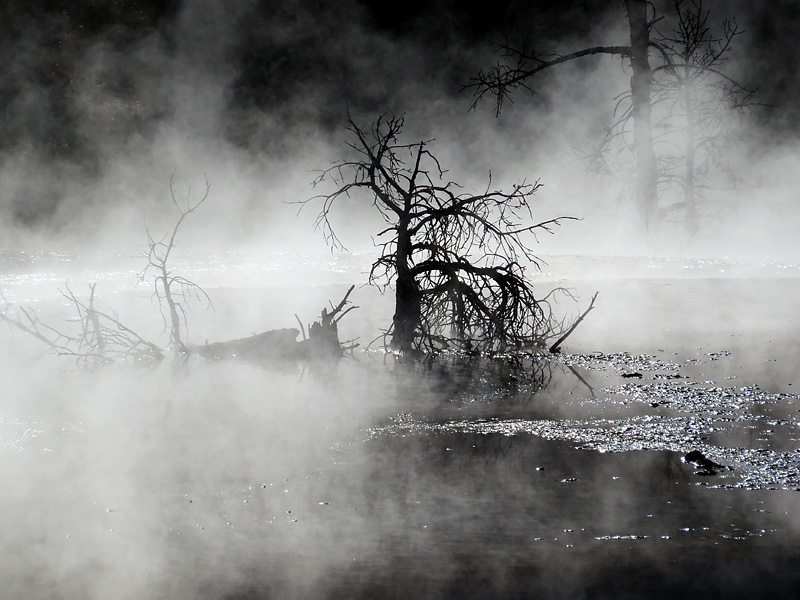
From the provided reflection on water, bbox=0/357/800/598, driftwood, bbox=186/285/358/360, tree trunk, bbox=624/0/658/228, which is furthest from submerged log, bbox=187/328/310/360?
tree trunk, bbox=624/0/658/228

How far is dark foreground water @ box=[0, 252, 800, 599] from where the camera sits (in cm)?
283

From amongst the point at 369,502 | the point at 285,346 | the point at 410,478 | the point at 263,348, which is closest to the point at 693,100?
the point at 285,346

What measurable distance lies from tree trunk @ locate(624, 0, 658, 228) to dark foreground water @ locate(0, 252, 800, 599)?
4722 millimetres

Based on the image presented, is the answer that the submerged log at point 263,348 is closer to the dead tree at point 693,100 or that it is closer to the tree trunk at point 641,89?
the dead tree at point 693,100

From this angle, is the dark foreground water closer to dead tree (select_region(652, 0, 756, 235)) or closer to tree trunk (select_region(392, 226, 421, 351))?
tree trunk (select_region(392, 226, 421, 351))

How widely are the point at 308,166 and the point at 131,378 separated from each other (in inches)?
414

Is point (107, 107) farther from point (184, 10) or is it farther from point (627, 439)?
point (627, 439)

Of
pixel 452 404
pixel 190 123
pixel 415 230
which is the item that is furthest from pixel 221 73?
pixel 452 404

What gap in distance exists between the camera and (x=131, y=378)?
554 cm


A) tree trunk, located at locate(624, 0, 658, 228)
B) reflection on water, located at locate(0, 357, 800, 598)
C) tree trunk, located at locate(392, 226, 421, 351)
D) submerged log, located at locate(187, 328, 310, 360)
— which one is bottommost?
reflection on water, located at locate(0, 357, 800, 598)

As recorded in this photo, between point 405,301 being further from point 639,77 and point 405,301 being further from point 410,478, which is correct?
point 639,77

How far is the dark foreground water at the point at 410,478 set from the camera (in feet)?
9.29

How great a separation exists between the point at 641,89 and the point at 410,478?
7463 millimetres

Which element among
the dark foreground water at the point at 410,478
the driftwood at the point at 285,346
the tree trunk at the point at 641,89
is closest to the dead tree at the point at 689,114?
the tree trunk at the point at 641,89
